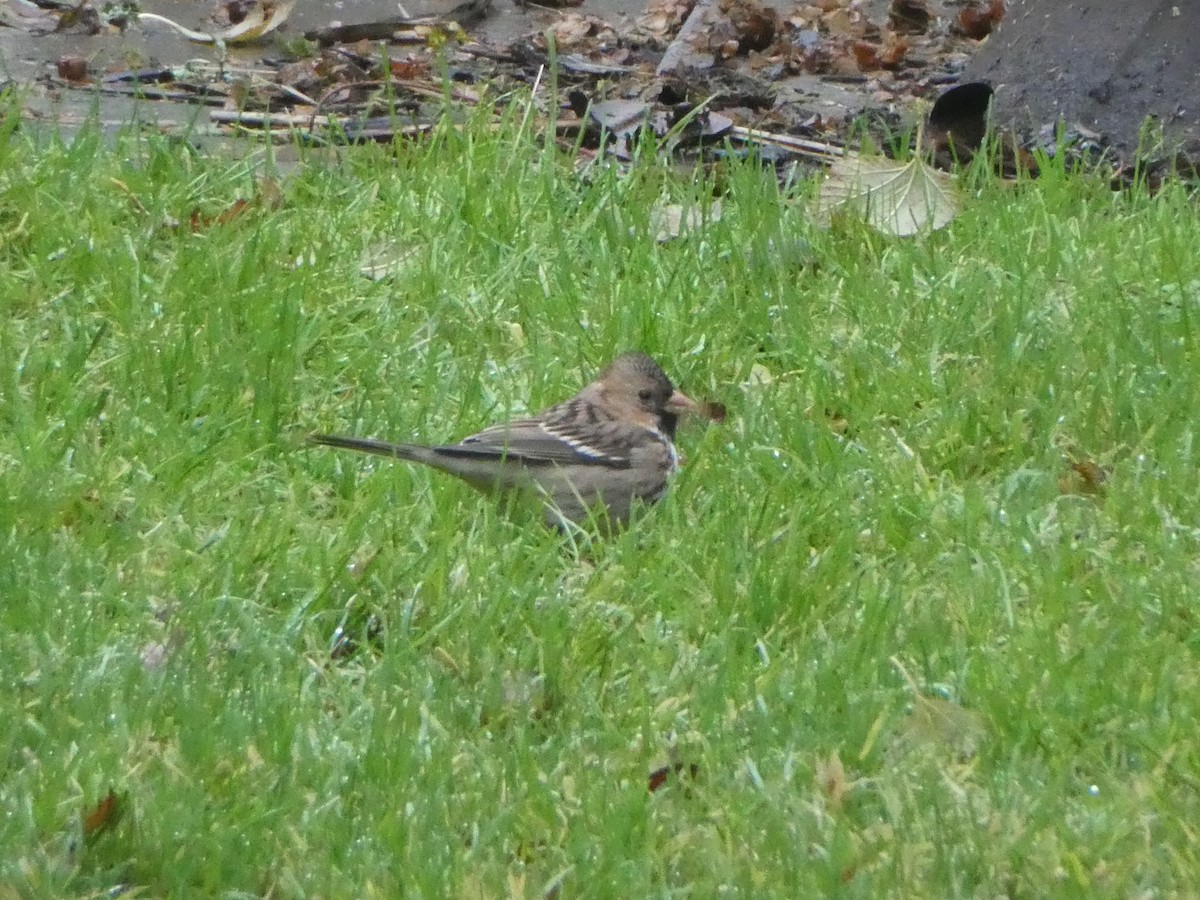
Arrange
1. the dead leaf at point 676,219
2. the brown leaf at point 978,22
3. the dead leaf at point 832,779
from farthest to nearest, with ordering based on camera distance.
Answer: the brown leaf at point 978,22 → the dead leaf at point 676,219 → the dead leaf at point 832,779

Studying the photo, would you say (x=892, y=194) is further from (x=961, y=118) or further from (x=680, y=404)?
(x=680, y=404)

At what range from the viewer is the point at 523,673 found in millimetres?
3906

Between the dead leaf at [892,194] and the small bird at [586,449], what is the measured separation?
133 cm

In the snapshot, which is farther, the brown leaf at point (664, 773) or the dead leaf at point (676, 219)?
the dead leaf at point (676, 219)

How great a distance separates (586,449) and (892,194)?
1887 millimetres

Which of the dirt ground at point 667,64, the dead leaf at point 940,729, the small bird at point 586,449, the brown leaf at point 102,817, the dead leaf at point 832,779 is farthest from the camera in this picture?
the dirt ground at point 667,64

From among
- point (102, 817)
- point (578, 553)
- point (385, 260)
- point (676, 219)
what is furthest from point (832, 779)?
point (676, 219)

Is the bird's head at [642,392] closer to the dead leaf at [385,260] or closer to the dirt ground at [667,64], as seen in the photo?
the dead leaf at [385,260]

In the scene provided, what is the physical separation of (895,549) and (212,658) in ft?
5.19

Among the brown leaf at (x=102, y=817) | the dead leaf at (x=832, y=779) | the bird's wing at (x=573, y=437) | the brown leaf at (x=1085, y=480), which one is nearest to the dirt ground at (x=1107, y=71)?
the brown leaf at (x=1085, y=480)

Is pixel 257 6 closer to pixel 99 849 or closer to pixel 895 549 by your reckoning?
pixel 895 549

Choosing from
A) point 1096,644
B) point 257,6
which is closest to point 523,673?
point 1096,644

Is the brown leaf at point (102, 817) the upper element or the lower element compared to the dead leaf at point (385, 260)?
upper

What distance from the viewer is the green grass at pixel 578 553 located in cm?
336
